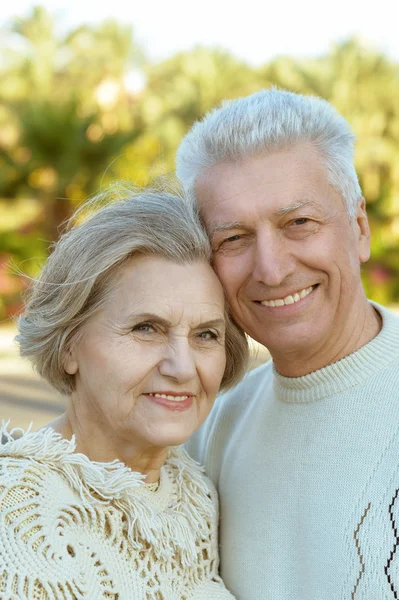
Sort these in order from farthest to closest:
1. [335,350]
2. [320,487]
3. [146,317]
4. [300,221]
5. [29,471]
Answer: [335,350] < [300,221] < [320,487] < [146,317] < [29,471]

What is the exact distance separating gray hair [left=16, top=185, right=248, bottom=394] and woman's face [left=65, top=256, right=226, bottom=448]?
5 cm

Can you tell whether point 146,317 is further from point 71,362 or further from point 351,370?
point 351,370

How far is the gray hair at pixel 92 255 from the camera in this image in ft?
7.95

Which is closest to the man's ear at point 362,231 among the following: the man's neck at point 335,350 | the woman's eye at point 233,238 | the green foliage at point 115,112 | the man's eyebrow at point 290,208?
the man's neck at point 335,350

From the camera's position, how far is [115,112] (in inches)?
1298

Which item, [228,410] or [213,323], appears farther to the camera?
[228,410]

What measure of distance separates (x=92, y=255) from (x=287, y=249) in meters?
0.67

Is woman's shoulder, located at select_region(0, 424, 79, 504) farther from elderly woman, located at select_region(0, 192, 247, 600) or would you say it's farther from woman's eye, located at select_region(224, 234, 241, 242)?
woman's eye, located at select_region(224, 234, 241, 242)

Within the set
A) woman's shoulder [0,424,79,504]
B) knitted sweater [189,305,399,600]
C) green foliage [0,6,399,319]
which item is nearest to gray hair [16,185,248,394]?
woman's shoulder [0,424,79,504]

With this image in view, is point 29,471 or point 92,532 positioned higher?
point 29,471

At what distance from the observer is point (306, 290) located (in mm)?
2670

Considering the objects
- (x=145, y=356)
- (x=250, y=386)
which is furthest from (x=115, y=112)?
(x=145, y=356)

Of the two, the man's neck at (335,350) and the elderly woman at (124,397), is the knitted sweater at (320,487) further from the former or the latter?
the elderly woman at (124,397)

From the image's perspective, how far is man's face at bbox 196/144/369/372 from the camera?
101 inches
